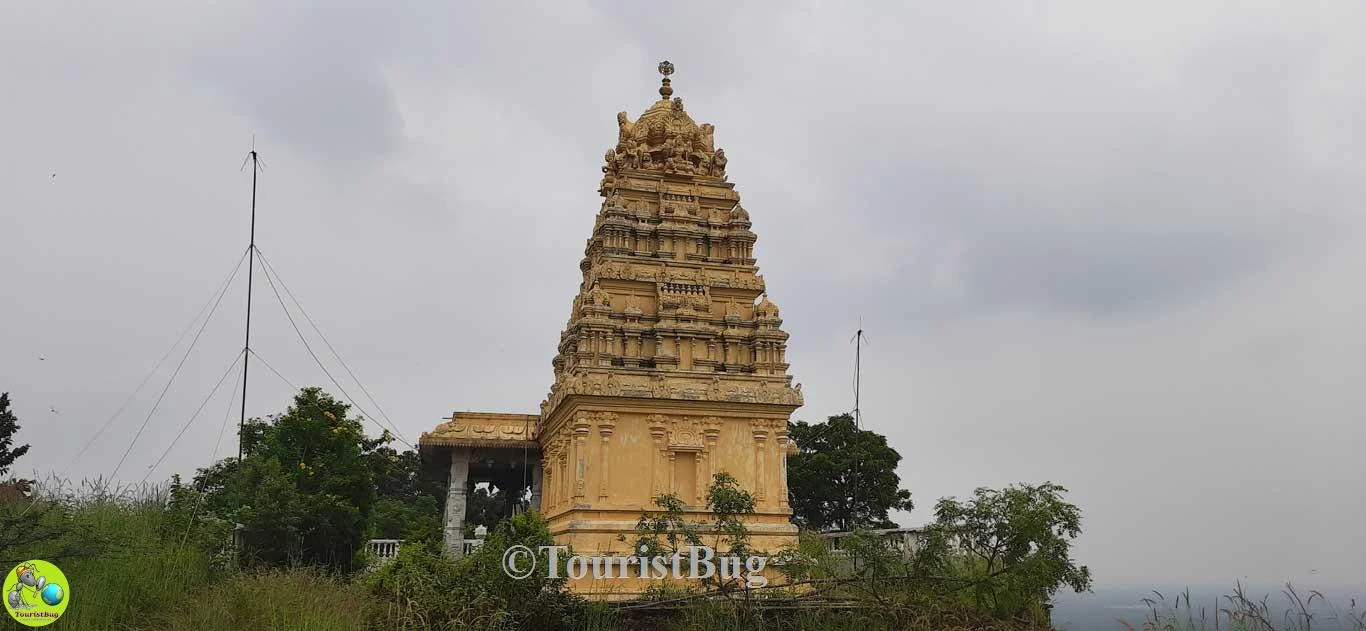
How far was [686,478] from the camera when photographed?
870 inches

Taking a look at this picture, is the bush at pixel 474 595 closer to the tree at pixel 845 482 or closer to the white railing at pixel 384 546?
the white railing at pixel 384 546

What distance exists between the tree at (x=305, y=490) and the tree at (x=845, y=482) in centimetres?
1938

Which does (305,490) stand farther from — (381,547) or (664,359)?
(664,359)

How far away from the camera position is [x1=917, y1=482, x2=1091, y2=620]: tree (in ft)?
45.0

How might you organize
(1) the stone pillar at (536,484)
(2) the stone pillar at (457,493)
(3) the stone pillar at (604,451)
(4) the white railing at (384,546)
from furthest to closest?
(1) the stone pillar at (536,484)
(2) the stone pillar at (457,493)
(4) the white railing at (384,546)
(3) the stone pillar at (604,451)

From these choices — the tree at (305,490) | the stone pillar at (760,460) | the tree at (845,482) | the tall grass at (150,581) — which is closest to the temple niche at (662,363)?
the stone pillar at (760,460)

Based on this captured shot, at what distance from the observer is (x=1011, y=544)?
1395 centimetres

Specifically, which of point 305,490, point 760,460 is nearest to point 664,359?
point 760,460

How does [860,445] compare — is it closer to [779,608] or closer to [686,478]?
[686,478]

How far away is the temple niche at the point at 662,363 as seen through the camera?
852 inches

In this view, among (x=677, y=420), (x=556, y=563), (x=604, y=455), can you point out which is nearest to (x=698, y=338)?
(x=677, y=420)

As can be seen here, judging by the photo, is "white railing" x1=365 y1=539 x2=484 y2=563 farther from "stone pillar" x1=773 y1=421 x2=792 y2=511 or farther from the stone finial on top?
the stone finial on top

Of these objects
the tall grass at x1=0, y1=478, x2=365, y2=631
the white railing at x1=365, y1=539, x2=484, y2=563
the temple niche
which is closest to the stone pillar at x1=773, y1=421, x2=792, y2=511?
the temple niche

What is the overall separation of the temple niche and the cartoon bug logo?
35.3 feet
